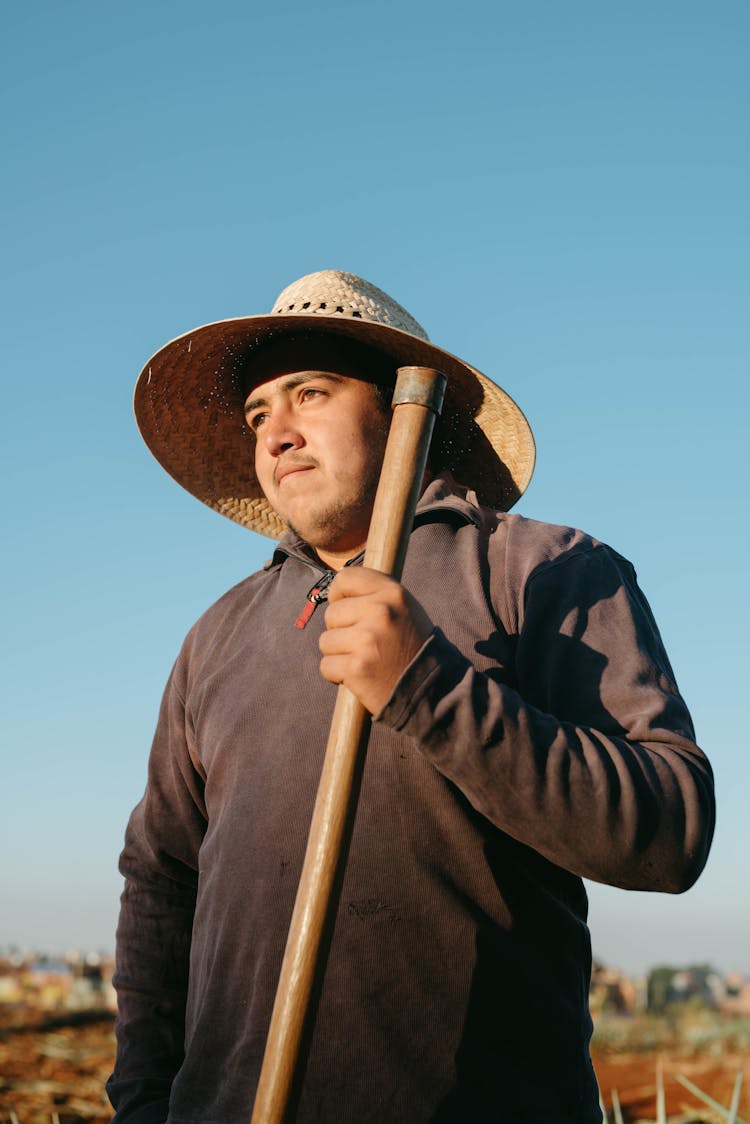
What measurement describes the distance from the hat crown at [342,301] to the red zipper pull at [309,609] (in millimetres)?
672

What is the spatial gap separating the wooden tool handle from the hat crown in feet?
2.51

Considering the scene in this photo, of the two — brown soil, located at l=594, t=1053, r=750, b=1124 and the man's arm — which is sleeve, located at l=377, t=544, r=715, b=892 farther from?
brown soil, located at l=594, t=1053, r=750, b=1124

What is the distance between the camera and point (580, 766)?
184cm

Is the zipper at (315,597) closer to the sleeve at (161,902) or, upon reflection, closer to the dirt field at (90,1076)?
the sleeve at (161,902)

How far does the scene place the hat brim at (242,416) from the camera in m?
2.83

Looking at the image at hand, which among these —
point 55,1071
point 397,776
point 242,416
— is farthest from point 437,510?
point 55,1071

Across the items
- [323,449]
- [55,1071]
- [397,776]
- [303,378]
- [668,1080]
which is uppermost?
[303,378]

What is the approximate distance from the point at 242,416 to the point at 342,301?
0.60m

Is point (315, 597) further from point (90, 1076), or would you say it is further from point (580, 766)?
point (90, 1076)

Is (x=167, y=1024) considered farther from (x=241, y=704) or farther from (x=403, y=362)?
(x=403, y=362)

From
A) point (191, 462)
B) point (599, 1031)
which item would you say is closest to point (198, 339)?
point (191, 462)

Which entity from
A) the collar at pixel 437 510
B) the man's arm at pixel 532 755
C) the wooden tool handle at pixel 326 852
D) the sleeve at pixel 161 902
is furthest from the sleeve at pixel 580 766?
the sleeve at pixel 161 902

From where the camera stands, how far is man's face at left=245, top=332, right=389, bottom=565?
266 cm

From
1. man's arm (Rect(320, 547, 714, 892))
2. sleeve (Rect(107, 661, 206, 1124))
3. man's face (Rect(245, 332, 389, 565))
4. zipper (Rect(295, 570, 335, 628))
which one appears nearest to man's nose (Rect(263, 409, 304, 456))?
man's face (Rect(245, 332, 389, 565))
